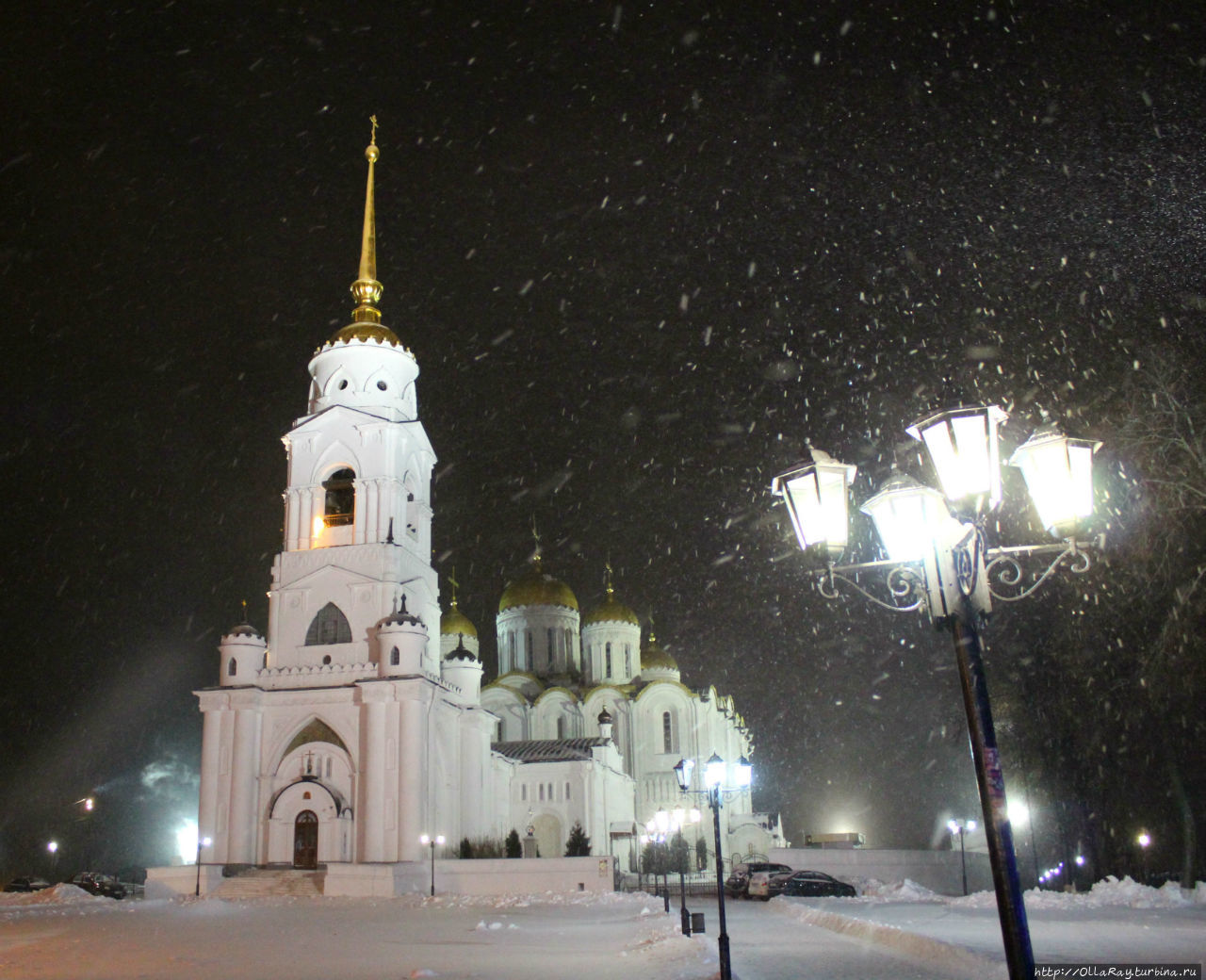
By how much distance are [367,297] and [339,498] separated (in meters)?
8.61

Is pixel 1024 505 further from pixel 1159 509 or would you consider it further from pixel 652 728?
pixel 652 728

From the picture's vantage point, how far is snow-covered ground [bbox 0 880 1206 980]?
41.7 feet

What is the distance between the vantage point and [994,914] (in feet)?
64.5

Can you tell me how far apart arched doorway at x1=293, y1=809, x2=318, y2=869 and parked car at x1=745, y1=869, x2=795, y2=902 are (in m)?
13.9

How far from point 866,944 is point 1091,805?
16.4 metres

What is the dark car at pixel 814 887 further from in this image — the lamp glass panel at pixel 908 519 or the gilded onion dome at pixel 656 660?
the lamp glass panel at pixel 908 519

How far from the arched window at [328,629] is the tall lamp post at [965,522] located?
30498mm

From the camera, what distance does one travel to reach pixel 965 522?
20.7 ft

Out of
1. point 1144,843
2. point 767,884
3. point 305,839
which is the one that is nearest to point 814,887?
point 767,884

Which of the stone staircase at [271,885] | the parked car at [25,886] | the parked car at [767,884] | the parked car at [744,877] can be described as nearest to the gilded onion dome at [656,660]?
the parked car at [744,877]

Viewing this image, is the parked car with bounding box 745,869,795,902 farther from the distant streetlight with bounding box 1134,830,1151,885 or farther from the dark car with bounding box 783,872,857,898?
the distant streetlight with bounding box 1134,830,1151,885

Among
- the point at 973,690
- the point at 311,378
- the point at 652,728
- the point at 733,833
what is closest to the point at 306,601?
the point at 311,378

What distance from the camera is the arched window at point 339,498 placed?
124 ft

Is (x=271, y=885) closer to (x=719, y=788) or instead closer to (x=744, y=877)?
(x=744, y=877)
